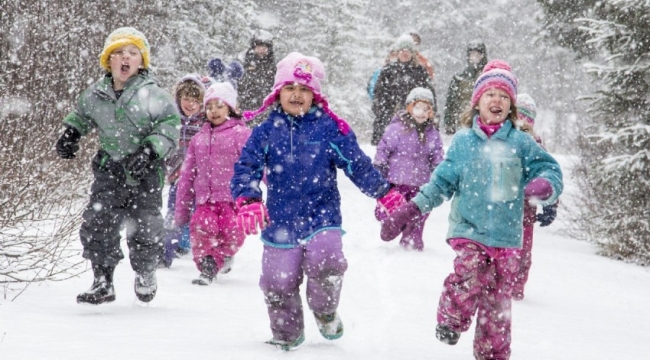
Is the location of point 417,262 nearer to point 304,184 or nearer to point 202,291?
point 202,291

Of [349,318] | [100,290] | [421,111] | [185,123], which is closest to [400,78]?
[421,111]

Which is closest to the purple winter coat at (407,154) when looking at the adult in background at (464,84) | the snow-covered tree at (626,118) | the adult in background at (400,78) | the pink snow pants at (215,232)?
the snow-covered tree at (626,118)

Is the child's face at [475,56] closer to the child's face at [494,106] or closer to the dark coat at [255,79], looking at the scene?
the dark coat at [255,79]

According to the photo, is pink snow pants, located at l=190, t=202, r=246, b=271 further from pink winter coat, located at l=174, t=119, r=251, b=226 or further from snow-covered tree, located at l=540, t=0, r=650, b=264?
snow-covered tree, located at l=540, t=0, r=650, b=264

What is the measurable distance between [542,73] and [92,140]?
38.9 meters

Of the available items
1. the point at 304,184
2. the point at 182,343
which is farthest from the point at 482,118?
the point at 182,343

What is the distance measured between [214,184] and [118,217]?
1.85 metres

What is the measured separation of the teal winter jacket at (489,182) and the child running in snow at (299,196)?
35cm

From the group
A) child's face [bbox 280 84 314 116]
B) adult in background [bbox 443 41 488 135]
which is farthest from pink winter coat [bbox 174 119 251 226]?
adult in background [bbox 443 41 488 135]

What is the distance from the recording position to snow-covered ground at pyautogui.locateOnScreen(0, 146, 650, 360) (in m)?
4.06

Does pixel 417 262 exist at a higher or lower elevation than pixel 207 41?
lower

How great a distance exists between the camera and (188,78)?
8266mm

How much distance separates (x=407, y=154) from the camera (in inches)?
368

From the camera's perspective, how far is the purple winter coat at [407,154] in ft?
30.6
